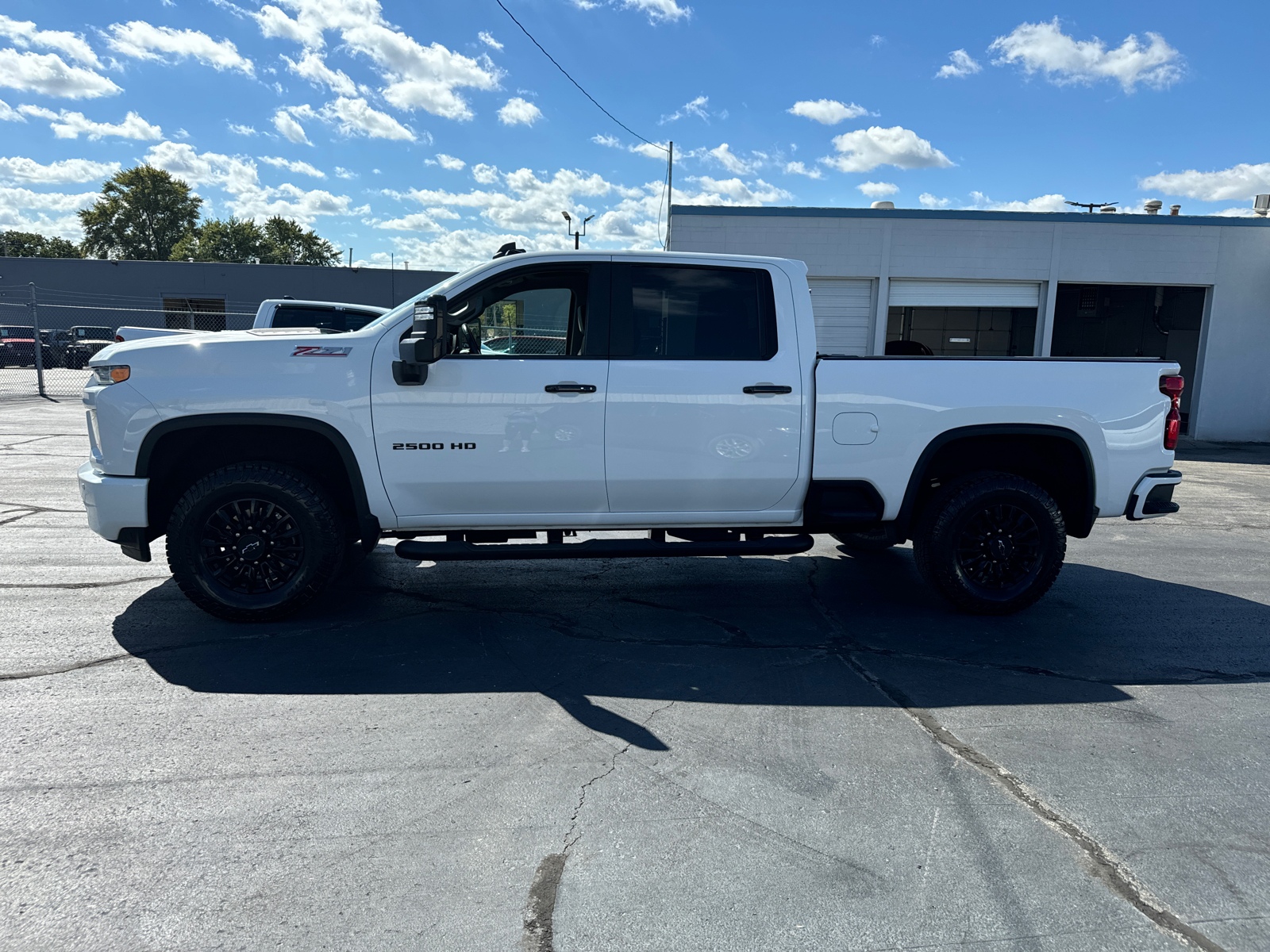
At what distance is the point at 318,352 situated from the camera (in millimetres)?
4750

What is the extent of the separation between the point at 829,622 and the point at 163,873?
376cm

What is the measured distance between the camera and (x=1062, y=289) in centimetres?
1852

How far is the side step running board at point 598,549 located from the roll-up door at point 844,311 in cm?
1115

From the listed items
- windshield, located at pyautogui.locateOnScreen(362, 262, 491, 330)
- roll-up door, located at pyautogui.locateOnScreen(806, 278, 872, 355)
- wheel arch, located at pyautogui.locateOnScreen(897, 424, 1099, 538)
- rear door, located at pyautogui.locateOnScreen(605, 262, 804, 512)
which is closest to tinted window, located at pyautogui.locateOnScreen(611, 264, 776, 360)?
rear door, located at pyautogui.locateOnScreen(605, 262, 804, 512)

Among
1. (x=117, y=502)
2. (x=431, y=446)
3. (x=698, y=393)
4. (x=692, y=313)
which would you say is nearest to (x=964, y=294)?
(x=692, y=313)

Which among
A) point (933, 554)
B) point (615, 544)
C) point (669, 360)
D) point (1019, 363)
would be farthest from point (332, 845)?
point (1019, 363)

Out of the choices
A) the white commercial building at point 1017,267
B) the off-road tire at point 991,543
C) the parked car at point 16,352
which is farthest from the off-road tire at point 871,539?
the parked car at point 16,352

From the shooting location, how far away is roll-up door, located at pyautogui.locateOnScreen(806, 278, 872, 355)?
51.7ft

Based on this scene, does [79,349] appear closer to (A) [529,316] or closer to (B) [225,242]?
(A) [529,316]

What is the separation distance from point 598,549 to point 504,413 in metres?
0.95

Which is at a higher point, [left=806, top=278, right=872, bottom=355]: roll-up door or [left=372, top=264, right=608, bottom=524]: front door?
[left=806, top=278, right=872, bottom=355]: roll-up door

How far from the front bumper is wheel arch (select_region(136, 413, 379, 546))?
0.10 meters

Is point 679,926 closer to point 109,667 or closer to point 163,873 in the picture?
point 163,873

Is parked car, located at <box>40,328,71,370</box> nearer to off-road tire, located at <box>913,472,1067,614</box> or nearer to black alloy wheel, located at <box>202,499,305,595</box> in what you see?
black alloy wheel, located at <box>202,499,305,595</box>
